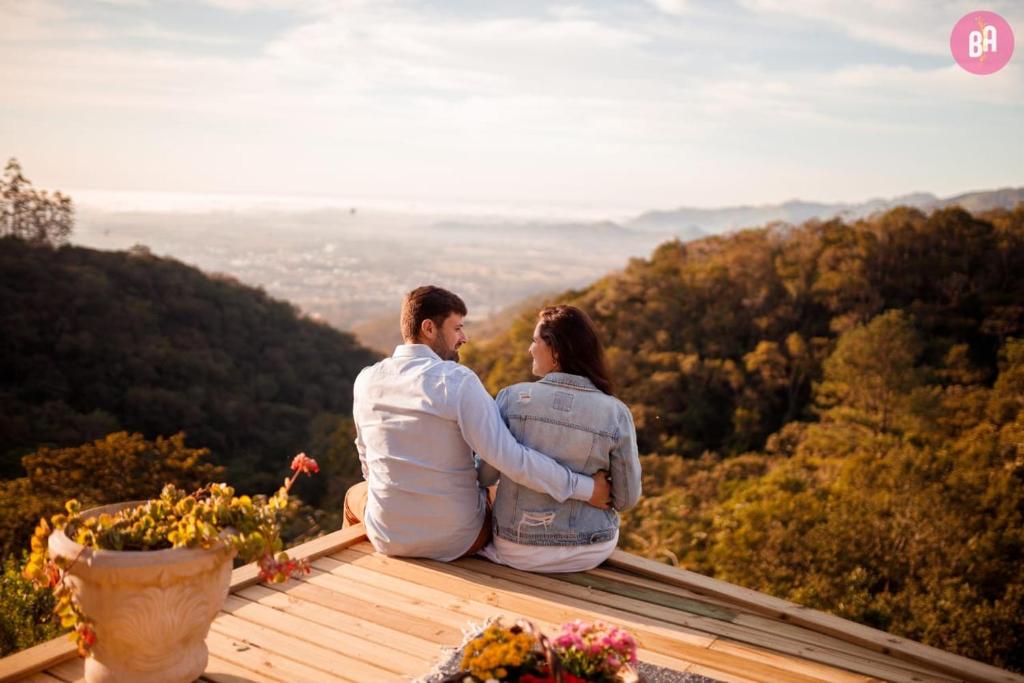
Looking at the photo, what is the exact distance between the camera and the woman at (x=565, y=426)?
10.2 feet

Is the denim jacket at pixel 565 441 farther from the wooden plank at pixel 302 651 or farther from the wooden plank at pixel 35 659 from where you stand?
the wooden plank at pixel 35 659

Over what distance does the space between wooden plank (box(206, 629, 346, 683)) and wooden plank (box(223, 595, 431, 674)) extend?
0.13 meters

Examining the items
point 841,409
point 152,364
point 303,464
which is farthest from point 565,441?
point 152,364

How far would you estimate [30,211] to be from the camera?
26.4m

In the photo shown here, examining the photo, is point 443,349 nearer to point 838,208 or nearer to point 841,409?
point 841,409

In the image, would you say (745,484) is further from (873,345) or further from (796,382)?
(796,382)

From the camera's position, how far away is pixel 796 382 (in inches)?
911

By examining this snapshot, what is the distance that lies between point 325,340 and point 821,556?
23.9 meters

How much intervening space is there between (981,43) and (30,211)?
27.8 m

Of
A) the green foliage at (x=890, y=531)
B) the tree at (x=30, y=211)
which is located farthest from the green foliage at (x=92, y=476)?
the tree at (x=30, y=211)

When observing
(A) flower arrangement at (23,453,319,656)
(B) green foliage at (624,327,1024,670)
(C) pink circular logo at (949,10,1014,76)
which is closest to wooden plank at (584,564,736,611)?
(A) flower arrangement at (23,453,319,656)

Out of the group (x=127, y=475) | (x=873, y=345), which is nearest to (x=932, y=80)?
(x=873, y=345)

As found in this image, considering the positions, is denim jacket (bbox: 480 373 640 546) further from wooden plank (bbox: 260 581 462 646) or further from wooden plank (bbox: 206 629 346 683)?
wooden plank (bbox: 206 629 346 683)

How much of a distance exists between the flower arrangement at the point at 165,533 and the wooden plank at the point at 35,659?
290mm
